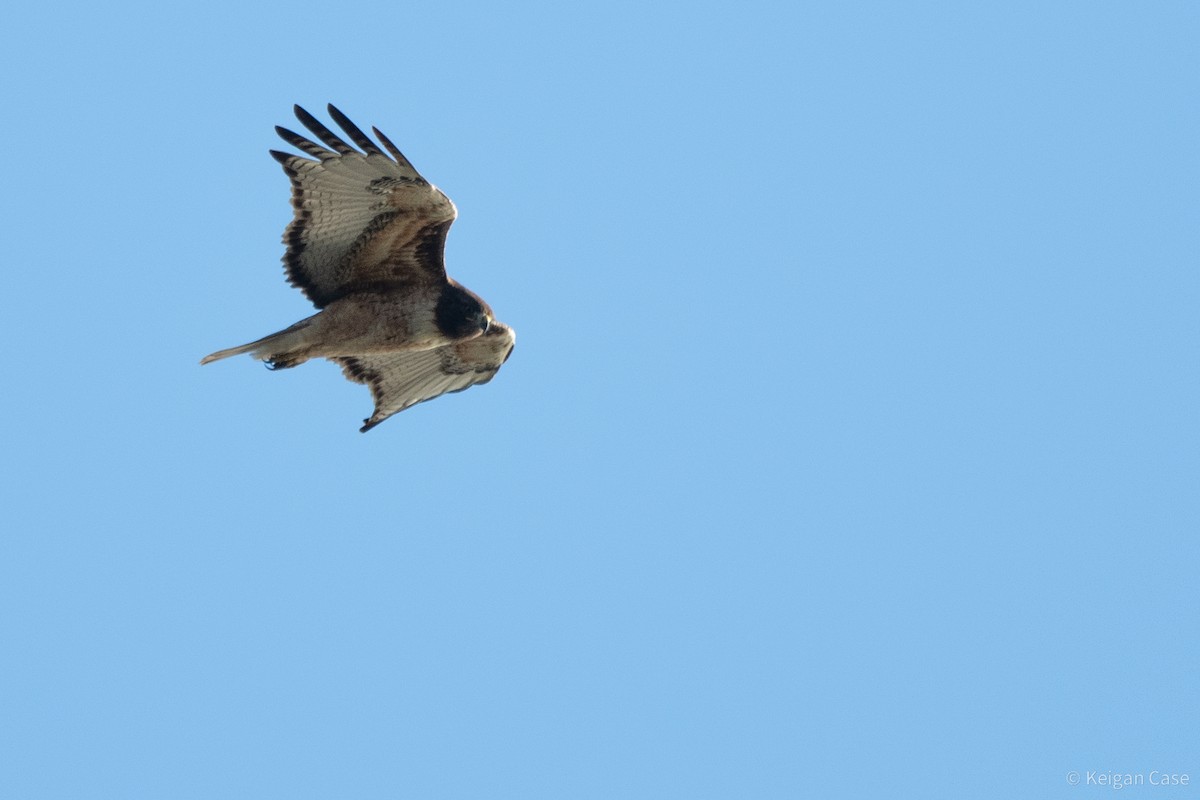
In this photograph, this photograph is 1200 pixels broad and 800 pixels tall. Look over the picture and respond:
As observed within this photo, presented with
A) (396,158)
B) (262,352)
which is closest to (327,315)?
(262,352)

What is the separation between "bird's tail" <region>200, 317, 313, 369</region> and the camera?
12039mm

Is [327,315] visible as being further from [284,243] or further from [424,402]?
[424,402]

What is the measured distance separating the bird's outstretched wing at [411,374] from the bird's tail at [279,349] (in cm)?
113

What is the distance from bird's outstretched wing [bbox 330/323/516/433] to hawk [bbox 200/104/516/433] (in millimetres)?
471

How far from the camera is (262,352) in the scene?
12.2 m

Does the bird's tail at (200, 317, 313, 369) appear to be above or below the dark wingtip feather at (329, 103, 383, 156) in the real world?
below

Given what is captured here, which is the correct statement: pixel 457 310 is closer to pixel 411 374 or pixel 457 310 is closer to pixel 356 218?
pixel 356 218

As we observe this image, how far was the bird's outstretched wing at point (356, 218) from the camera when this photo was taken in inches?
463

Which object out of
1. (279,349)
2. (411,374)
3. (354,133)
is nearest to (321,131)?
(354,133)

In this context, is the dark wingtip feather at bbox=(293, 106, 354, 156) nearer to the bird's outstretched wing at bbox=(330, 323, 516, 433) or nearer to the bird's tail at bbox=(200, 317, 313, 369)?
the bird's tail at bbox=(200, 317, 313, 369)

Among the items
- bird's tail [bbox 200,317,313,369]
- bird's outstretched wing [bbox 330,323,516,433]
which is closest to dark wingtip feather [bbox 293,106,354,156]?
bird's tail [bbox 200,317,313,369]

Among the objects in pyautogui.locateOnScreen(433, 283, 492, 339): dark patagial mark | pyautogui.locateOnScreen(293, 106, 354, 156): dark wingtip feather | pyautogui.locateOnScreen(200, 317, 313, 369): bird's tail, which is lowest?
pyautogui.locateOnScreen(200, 317, 313, 369): bird's tail

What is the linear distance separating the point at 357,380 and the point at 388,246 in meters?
1.63

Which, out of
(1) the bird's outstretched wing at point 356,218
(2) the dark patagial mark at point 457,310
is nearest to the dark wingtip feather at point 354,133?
(1) the bird's outstretched wing at point 356,218
